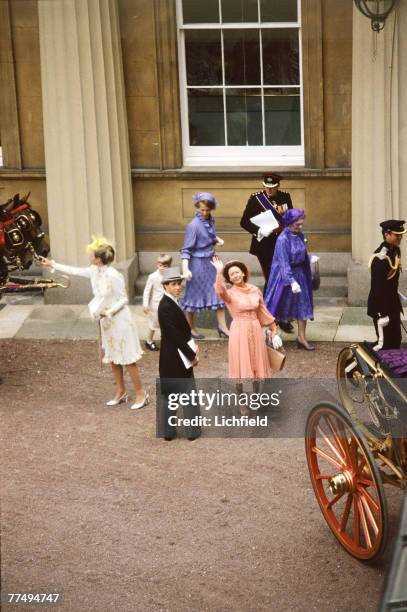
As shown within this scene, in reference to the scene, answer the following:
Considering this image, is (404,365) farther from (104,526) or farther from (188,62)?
(188,62)

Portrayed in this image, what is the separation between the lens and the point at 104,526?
25.2 feet

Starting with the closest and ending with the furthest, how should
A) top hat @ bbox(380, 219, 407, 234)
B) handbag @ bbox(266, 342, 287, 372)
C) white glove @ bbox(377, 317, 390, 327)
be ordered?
1. handbag @ bbox(266, 342, 287, 372)
2. top hat @ bbox(380, 219, 407, 234)
3. white glove @ bbox(377, 317, 390, 327)

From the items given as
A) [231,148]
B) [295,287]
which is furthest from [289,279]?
[231,148]

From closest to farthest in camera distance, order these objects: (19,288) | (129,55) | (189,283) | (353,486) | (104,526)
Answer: (353,486), (104,526), (19,288), (189,283), (129,55)

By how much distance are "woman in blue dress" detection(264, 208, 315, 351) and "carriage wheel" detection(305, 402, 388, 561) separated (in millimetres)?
3637

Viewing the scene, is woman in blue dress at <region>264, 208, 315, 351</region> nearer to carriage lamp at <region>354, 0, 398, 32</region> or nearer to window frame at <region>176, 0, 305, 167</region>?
carriage lamp at <region>354, 0, 398, 32</region>

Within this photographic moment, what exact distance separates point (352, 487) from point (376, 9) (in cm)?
647

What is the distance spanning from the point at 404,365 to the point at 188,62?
23.5 feet

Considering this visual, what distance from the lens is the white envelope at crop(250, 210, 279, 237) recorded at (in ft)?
38.3

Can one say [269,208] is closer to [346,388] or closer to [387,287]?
[387,287]

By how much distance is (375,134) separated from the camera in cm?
1228

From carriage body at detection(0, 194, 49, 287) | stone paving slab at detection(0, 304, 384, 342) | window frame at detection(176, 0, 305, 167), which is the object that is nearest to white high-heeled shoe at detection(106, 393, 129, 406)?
carriage body at detection(0, 194, 49, 287)

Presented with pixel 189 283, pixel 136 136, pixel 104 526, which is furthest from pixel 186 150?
pixel 104 526

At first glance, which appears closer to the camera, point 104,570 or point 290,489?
point 104,570
